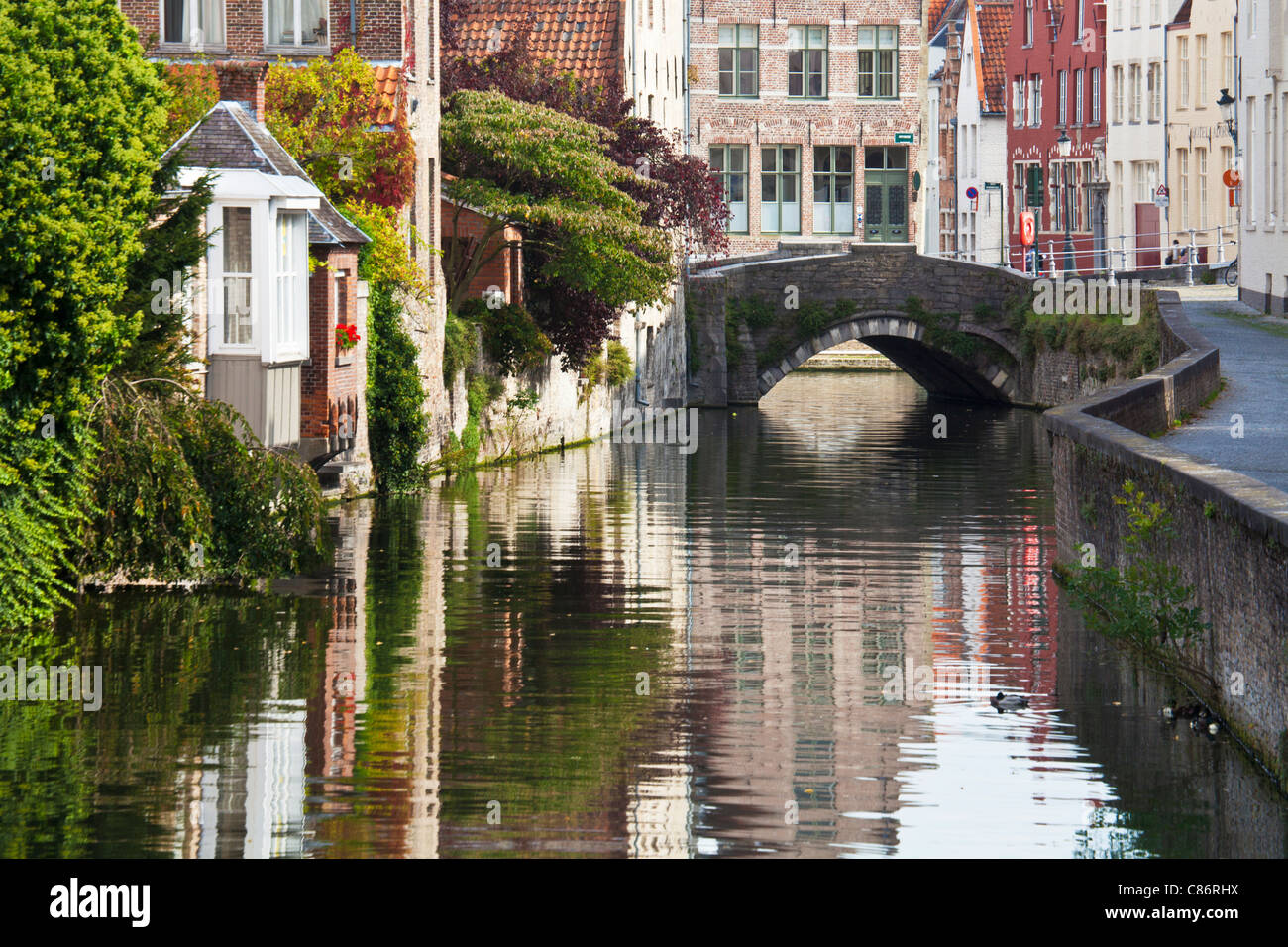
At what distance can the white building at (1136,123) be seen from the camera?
60.1 meters

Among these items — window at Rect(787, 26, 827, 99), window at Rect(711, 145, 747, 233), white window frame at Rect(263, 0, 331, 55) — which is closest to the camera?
white window frame at Rect(263, 0, 331, 55)

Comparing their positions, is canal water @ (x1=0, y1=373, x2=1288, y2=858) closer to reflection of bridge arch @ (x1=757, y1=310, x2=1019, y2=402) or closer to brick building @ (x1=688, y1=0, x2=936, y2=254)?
reflection of bridge arch @ (x1=757, y1=310, x2=1019, y2=402)

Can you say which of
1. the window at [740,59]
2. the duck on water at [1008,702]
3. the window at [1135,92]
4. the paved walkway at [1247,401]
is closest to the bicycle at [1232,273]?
the paved walkway at [1247,401]

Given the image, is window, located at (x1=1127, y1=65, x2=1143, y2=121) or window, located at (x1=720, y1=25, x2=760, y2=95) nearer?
window, located at (x1=1127, y1=65, x2=1143, y2=121)

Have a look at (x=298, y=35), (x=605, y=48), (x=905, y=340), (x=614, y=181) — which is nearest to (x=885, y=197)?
(x=905, y=340)

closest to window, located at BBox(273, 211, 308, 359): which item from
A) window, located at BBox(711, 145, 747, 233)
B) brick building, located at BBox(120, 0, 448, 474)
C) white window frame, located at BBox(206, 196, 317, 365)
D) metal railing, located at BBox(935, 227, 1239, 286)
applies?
white window frame, located at BBox(206, 196, 317, 365)

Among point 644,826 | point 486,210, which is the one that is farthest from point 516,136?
point 644,826

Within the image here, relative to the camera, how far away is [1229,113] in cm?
5412

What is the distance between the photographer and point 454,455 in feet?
109

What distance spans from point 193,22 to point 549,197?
7358mm

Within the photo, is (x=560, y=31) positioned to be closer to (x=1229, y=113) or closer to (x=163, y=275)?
(x=1229, y=113)

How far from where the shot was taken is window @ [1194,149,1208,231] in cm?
5591

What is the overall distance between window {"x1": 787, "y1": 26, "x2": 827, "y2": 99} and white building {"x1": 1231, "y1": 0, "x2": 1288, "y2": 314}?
2931 cm

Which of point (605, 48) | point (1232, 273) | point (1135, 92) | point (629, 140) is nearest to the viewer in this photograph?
point (629, 140)
